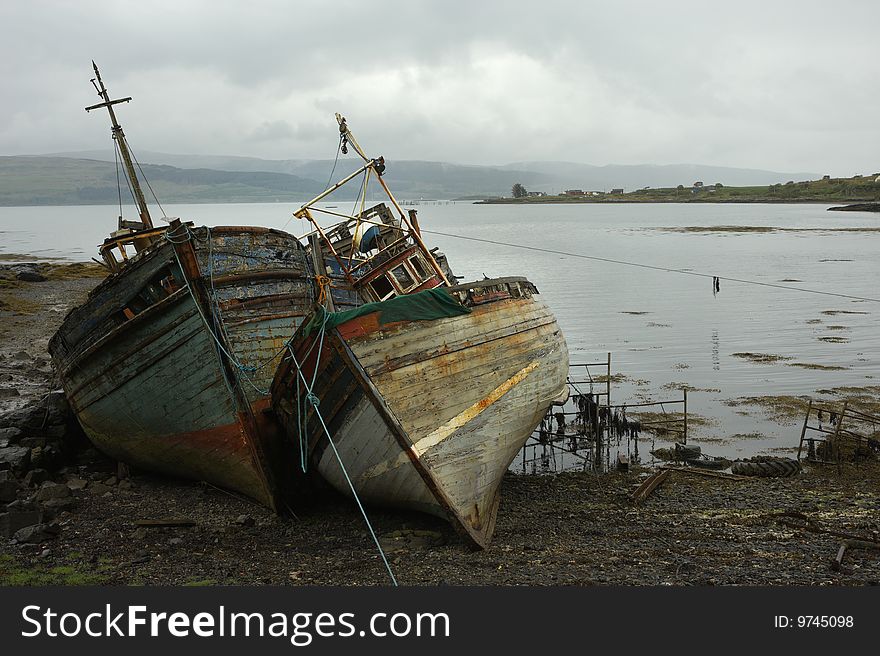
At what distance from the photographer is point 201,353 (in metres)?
13.0

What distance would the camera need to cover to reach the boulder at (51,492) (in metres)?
13.0

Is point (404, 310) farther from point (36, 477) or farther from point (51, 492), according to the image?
point (36, 477)

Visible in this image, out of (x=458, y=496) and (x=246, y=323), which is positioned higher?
(x=246, y=323)

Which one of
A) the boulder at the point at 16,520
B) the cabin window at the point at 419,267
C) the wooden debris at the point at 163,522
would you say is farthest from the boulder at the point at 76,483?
the cabin window at the point at 419,267

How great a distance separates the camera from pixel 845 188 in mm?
159125

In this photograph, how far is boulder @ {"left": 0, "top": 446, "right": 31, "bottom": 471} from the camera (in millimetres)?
14148

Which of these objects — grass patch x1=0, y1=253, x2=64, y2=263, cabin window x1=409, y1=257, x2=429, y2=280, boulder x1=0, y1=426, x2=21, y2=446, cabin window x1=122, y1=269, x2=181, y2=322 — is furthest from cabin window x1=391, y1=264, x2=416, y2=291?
grass patch x1=0, y1=253, x2=64, y2=263

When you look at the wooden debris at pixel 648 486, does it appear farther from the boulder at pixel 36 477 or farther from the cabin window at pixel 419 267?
the boulder at pixel 36 477

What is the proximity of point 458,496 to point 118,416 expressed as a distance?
7363 millimetres

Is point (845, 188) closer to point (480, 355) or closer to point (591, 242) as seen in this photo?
point (591, 242)

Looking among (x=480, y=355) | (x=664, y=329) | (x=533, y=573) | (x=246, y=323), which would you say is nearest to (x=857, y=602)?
(x=533, y=573)

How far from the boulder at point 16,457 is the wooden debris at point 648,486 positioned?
11.7 m

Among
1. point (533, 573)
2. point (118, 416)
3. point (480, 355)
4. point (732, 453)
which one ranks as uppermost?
point (480, 355)

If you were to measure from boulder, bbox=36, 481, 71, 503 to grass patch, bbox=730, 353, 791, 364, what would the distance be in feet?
81.8
